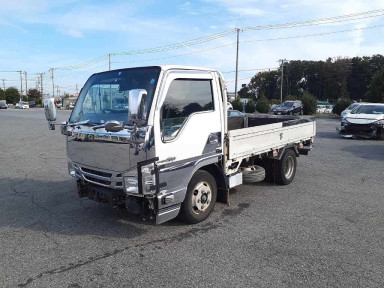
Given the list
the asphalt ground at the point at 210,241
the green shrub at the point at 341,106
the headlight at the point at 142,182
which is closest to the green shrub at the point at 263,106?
the green shrub at the point at 341,106

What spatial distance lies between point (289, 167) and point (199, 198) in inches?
127

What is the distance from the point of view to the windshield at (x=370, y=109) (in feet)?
52.1

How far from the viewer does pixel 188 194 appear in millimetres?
4621

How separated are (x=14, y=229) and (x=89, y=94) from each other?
7.39ft

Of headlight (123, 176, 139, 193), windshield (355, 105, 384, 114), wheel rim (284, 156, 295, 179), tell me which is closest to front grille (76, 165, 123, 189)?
headlight (123, 176, 139, 193)

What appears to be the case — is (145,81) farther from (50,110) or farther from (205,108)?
(50,110)

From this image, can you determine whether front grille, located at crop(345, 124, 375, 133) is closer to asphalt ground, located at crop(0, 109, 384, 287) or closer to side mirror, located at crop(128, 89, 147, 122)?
asphalt ground, located at crop(0, 109, 384, 287)

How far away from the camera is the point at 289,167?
7.30 metres

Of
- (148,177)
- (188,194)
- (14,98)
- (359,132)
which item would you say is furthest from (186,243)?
(14,98)

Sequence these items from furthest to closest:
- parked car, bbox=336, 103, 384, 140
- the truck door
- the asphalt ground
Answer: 1. parked car, bbox=336, 103, 384, 140
2. the truck door
3. the asphalt ground

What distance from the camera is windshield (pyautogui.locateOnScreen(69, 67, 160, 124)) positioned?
4.34 metres

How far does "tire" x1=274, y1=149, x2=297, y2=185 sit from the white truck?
158 centimetres

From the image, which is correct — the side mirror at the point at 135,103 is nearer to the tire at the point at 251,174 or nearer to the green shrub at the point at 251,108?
the tire at the point at 251,174

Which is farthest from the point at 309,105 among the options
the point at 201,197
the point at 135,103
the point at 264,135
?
the point at 135,103
